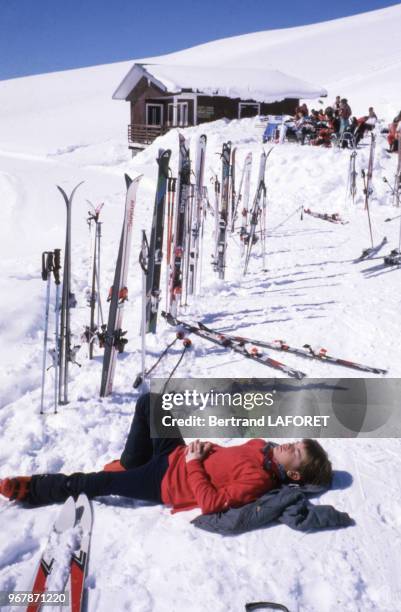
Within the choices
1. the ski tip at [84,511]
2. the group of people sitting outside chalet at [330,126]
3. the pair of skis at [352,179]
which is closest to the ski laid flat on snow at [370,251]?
the pair of skis at [352,179]

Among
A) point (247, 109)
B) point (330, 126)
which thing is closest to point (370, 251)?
point (330, 126)

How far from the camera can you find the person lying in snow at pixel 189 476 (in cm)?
304

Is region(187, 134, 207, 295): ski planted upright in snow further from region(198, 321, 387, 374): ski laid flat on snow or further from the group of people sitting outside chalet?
the group of people sitting outside chalet

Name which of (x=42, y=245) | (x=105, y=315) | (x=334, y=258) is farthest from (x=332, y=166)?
(x=105, y=315)

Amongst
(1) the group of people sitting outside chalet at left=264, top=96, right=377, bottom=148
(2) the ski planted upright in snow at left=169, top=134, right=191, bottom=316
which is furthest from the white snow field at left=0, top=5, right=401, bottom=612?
(1) the group of people sitting outside chalet at left=264, top=96, right=377, bottom=148

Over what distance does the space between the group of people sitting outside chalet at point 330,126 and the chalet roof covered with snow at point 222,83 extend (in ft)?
32.4

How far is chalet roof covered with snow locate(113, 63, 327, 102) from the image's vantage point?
2722cm

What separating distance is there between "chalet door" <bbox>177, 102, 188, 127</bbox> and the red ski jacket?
26.8 metres

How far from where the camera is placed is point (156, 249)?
236 inches

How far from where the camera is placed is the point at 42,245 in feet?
38.5

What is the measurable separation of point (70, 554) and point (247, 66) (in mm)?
55069

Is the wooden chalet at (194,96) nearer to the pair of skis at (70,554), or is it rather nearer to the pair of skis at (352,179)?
the pair of skis at (352,179)

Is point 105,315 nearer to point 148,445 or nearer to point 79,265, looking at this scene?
point 79,265

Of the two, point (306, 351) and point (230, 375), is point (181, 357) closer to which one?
point (230, 375)
